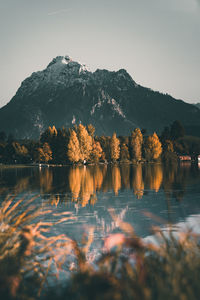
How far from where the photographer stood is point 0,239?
694 cm

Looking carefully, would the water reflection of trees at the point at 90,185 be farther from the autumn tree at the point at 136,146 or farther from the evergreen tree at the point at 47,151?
the autumn tree at the point at 136,146

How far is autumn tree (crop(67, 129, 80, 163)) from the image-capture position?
103 m

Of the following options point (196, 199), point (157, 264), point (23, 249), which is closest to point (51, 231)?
point (23, 249)

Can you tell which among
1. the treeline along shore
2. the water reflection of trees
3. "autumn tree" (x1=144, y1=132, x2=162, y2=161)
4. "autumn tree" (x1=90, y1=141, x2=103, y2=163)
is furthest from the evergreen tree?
the water reflection of trees

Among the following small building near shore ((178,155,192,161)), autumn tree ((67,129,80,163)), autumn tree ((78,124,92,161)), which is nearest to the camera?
autumn tree ((67,129,80,163))

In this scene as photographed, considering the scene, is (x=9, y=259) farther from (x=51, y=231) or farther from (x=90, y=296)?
(x=51, y=231)

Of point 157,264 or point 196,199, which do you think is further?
point 196,199

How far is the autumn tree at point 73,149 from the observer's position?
10344 cm

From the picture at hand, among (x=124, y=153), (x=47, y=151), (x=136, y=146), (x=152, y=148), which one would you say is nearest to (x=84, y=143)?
(x=47, y=151)

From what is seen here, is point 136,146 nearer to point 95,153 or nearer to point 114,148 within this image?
point 114,148

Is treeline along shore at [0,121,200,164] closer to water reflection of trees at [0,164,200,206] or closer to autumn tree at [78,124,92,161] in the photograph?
autumn tree at [78,124,92,161]

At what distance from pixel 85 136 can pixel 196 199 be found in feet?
288

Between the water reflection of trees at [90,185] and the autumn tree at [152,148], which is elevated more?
the autumn tree at [152,148]

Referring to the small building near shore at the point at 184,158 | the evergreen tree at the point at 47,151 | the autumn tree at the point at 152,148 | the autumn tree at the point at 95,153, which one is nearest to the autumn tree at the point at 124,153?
the autumn tree at the point at 152,148
